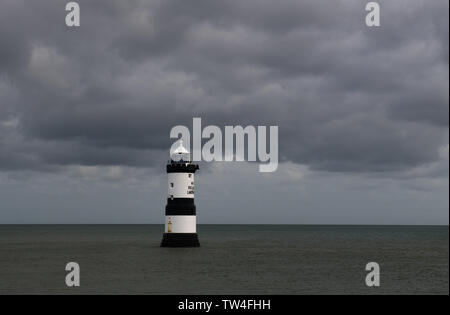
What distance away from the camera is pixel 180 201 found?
62250 millimetres

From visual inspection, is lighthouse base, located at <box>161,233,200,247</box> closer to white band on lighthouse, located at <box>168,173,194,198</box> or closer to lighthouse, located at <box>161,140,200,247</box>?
lighthouse, located at <box>161,140,200,247</box>

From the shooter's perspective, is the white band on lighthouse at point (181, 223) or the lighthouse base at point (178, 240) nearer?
the white band on lighthouse at point (181, 223)

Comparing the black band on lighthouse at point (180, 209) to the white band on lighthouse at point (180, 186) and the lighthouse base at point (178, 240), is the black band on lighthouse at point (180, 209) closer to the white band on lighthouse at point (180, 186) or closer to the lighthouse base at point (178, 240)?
the white band on lighthouse at point (180, 186)

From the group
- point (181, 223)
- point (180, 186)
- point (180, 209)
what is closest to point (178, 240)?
point (181, 223)

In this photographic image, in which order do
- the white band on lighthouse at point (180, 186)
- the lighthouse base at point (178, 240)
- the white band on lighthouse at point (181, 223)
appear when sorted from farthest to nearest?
the lighthouse base at point (178, 240) < the white band on lighthouse at point (181, 223) < the white band on lighthouse at point (180, 186)

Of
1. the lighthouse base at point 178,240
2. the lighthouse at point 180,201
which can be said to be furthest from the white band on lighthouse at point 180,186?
the lighthouse base at point 178,240

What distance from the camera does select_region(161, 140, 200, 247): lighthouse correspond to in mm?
62406

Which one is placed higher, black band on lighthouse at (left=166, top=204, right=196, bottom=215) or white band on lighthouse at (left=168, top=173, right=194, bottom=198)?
white band on lighthouse at (left=168, top=173, right=194, bottom=198)

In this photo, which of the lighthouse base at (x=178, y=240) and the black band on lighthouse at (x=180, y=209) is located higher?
the black band on lighthouse at (x=180, y=209)

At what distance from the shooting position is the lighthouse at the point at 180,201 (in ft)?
205

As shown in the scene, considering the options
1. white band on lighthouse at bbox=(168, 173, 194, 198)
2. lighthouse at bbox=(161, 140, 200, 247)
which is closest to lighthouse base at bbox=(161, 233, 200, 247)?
lighthouse at bbox=(161, 140, 200, 247)

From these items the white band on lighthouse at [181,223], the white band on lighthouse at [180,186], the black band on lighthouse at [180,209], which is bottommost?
the white band on lighthouse at [181,223]
